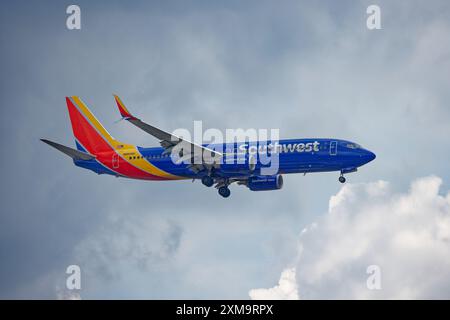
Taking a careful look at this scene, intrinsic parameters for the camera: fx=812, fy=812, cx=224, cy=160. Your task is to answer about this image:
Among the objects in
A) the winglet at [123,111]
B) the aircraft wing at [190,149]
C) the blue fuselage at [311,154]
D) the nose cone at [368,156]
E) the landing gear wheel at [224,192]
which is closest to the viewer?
the winglet at [123,111]

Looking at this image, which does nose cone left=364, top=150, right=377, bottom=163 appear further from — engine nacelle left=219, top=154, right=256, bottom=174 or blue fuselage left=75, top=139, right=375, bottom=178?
engine nacelle left=219, top=154, right=256, bottom=174

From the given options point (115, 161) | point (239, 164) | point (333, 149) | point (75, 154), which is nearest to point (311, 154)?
point (333, 149)

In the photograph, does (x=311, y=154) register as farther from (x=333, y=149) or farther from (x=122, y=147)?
(x=122, y=147)

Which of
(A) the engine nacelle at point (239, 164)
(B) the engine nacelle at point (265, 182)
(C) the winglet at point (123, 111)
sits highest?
(C) the winglet at point (123, 111)

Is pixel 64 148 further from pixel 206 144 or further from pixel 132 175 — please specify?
pixel 206 144

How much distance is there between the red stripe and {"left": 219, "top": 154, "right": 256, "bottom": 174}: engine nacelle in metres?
10.3

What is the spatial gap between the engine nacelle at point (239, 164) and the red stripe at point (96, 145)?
1032cm

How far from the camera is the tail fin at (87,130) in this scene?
108875 millimetres

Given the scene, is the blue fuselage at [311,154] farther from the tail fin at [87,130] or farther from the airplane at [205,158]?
the tail fin at [87,130]

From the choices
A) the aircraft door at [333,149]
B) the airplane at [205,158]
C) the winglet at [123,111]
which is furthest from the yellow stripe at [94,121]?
the aircraft door at [333,149]

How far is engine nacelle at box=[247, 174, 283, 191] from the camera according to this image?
337ft
